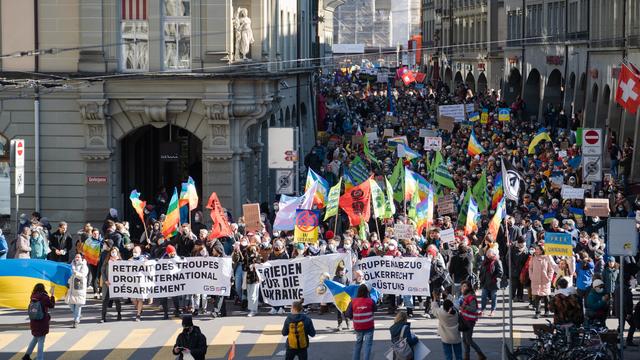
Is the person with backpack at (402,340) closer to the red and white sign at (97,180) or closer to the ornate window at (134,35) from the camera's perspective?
the red and white sign at (97,180)

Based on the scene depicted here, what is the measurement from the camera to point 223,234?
31.1m

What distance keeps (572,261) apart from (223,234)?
6.96 metres

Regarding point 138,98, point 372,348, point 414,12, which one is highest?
point 414,12

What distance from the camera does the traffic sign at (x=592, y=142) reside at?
38.1 meters

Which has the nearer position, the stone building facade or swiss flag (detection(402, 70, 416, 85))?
the stone building facade

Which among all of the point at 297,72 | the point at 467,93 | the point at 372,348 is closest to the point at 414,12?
the point at 467,93

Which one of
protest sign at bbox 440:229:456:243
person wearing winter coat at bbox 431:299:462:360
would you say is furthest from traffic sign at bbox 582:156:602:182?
person wearing winter coat at bbox 431:299:462:360

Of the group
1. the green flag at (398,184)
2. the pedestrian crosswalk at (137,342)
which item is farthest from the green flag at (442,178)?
the pedestrian crosswalk at (137,342)

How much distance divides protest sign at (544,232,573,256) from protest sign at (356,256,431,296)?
2363mm

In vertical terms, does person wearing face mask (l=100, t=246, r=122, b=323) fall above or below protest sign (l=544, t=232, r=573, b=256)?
below

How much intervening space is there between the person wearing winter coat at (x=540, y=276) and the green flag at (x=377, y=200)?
5.39 m

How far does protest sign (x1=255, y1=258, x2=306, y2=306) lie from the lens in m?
28.0

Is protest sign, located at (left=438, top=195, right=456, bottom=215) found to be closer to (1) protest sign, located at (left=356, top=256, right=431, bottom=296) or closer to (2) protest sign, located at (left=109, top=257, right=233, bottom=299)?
(1) protest sign, located at (left=356, top=256, right=431, bottom=296)

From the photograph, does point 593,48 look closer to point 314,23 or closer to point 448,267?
point 314,23
